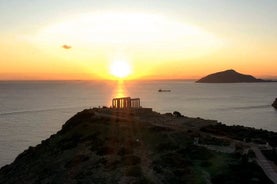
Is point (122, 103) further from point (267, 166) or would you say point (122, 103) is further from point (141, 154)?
point (267, 166)

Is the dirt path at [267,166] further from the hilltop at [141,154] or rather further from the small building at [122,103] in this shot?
the small building at [122,103]

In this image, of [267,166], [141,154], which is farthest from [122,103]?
[267,166]

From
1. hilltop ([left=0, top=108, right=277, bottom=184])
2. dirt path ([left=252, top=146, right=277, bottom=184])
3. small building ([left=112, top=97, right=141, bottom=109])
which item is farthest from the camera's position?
small building ([left=112, top=97, right=141, bottom=109])

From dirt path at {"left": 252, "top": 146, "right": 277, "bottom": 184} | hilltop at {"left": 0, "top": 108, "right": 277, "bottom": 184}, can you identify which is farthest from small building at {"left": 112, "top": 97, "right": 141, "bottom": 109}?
dirt path at {"left": 252, "top": 146, "right": 277, "bottom": 184}

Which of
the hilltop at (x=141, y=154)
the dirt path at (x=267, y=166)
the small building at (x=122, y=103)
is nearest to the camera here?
the dirt path at (x=267, y=166)

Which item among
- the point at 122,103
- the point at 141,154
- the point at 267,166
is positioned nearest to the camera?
the point at 267,166

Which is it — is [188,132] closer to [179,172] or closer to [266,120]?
[179,172]

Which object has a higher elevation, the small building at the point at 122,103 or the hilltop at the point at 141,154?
the small building at the point at 122,103

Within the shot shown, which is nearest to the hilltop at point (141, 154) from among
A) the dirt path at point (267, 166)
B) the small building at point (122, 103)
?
the dirt path at point (267, 166)

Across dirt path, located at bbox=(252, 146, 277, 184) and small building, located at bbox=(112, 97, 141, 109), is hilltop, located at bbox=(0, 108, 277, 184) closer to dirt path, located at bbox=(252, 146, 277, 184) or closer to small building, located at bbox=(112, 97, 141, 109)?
dirt path, located at bbox=(252, 146, 277, 184)
